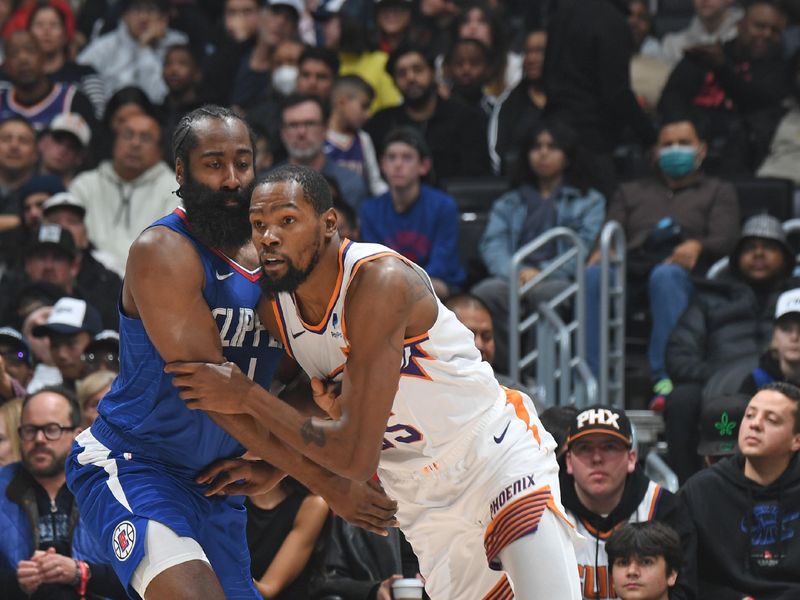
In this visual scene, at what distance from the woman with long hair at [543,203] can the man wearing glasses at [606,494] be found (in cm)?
282

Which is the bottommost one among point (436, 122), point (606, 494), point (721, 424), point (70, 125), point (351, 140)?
point (606, 494)

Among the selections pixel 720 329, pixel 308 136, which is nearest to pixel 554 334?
pixel 720 329

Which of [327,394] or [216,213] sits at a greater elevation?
[216,213]

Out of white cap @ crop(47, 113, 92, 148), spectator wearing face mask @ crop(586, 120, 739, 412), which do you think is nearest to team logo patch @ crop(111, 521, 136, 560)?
spectator wearing face mask @ crop(586, 120, 739, 412)

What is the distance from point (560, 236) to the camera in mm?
9297

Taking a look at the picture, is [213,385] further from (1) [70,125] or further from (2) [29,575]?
(1) [70,125]

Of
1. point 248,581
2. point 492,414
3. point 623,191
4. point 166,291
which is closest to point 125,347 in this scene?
point 166,291

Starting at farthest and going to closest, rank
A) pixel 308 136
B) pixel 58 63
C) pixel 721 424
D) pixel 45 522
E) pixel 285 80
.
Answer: pixel 58 63 < pixel 285 80 < pixel 308 136 < pixel 721 424 < pixel 45 522

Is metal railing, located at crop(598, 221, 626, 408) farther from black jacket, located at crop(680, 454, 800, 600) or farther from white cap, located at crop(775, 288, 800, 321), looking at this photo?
black jacket, located at crop(680, 454, 800, 600)

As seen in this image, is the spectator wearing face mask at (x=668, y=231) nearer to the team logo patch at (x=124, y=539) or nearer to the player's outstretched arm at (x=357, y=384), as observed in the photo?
the player's outstretched arm at (x=357, y=384)

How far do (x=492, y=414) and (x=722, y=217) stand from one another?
16.8 ft

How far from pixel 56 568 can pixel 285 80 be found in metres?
5.98

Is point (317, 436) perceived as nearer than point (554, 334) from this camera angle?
Yes

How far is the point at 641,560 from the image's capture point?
647 cm
